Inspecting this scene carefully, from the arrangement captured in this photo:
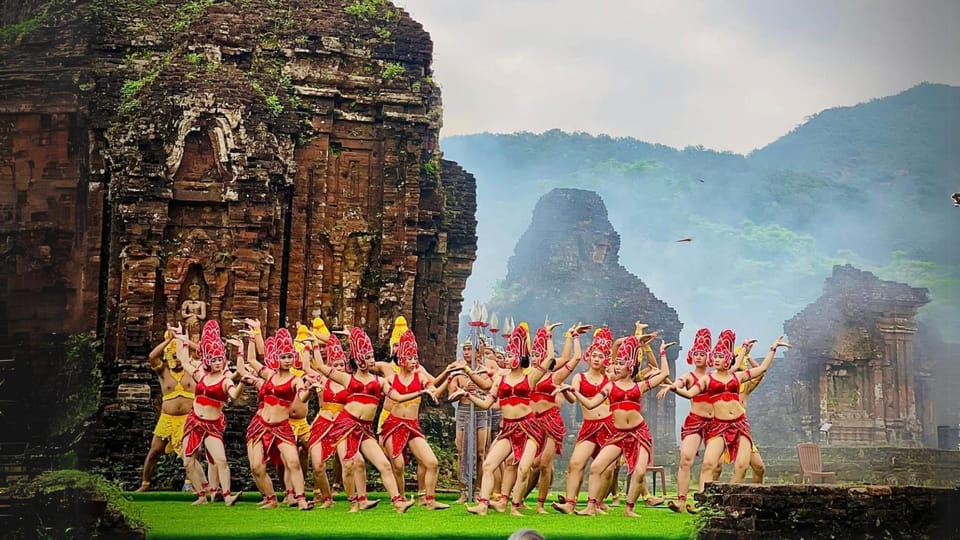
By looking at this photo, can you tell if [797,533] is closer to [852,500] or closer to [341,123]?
[852,500]

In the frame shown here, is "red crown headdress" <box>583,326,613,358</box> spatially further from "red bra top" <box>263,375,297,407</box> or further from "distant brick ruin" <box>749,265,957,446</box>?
"distant brick ruin" <box>749,265,957,446</box>

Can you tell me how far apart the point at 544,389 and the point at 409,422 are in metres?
1.33

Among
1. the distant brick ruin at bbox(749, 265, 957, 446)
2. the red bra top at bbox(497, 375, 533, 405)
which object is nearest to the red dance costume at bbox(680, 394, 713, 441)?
the red bra top at bbox(497, 375, 533, 405)

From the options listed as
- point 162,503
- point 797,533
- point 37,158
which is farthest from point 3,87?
point 797,533

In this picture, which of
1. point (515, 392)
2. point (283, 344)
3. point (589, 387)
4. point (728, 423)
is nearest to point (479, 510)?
point (515, 392)

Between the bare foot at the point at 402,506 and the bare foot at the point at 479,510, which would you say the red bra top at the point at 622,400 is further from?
the bare foot at the point at 402,506

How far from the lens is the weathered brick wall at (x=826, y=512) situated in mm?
10734

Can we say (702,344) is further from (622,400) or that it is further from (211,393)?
(211,393)

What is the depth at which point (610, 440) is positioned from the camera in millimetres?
12641

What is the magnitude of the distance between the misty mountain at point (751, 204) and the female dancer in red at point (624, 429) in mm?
32838

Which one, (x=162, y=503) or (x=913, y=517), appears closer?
(x=913, y=517)

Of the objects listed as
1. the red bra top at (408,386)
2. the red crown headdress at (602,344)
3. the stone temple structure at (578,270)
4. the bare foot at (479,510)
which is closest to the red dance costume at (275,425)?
the red bra top at (408,386)

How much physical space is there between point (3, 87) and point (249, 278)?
6.31 m

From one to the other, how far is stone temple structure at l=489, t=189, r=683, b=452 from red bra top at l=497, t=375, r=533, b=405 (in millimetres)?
24191
